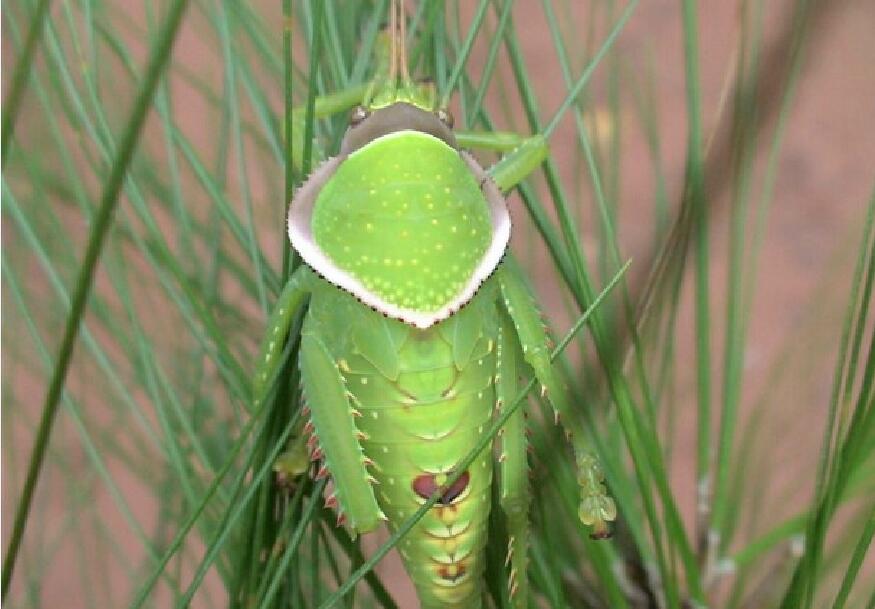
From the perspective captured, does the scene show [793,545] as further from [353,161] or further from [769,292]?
[769,292]

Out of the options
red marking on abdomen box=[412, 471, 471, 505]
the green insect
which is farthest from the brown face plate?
red marking on abdomen box=[412, 471, 471, 505]

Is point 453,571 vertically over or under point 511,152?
under

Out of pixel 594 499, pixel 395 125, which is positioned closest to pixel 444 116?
pixel 395 125

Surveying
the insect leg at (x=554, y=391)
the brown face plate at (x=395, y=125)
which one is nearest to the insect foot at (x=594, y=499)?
the insect leg at (x=554, y=391)

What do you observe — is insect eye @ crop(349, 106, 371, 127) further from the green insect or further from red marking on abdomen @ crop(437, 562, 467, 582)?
red marking on abdomen @ crop(437, 562, 467, 582)

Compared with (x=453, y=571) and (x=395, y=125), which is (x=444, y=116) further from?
(x=453, y=571)

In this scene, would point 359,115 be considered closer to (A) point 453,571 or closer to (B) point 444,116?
(B) point 444,116

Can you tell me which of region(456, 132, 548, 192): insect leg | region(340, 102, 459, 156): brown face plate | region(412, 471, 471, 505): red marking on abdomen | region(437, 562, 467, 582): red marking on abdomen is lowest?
region(437, 562, 467, 582): red marking on abdomen

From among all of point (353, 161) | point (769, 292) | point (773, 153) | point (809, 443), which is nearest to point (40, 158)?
point (353, 161)
